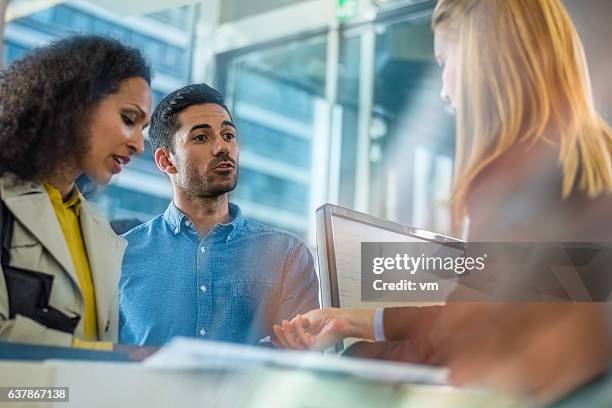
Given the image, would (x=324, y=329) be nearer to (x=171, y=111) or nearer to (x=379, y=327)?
(x=379, y=327)

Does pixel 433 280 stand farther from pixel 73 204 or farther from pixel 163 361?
pixel 73 204

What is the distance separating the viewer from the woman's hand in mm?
1606

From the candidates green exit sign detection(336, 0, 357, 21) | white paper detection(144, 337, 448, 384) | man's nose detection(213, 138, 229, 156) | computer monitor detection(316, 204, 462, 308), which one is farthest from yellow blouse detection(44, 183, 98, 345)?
green exit sign detection(336, 0, 357, 21)

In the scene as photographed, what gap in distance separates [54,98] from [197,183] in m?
0.33

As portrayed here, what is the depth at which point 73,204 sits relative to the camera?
64.0 inches

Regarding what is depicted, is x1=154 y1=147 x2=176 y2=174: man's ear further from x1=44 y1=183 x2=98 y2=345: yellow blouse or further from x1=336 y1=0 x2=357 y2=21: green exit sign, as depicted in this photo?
x1=336 y1=0 x2=357 y2=21: green exit sign

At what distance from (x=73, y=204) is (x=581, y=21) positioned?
113cm

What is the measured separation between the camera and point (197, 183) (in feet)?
5.70

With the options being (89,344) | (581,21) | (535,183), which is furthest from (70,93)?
(581,21)

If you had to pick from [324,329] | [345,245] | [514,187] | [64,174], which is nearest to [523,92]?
[514,187]

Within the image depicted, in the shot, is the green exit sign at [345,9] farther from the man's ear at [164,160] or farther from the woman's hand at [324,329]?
the woman's hand at [324,329]

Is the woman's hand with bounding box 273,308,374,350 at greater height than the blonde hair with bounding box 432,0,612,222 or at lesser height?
lesser

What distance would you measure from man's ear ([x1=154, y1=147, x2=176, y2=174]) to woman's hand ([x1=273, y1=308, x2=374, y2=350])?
392 mm

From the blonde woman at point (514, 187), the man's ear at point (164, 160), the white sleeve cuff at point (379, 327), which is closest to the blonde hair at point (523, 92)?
the blonde woman at point (514, 187)
